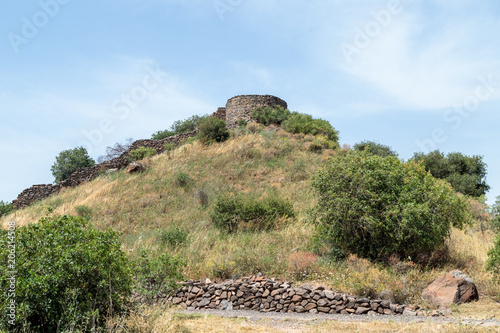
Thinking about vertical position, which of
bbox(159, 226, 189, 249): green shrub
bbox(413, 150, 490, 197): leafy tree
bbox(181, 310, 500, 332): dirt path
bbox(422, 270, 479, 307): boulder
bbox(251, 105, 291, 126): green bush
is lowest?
bbox(181, 310, 500, 332): dirt path

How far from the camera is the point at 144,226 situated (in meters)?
14.6

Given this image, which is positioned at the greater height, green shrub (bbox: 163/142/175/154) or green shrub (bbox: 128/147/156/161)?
green shrub (bbox: 163/142/175/154)

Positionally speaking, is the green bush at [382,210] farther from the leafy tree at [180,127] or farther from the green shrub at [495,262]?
the leafy tree at [180,127]

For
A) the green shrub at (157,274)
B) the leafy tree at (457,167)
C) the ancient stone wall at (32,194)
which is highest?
the leafy tree at (457,167)

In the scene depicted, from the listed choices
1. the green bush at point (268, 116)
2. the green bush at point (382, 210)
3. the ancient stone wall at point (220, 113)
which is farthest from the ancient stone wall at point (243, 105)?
the green bush at point (382, 210)

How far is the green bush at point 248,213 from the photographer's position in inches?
470

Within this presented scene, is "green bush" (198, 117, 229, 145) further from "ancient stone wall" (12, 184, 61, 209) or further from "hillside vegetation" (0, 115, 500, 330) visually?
"ancient stone wall" (12, 184, 61, 209)

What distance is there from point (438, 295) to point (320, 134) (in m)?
18.1

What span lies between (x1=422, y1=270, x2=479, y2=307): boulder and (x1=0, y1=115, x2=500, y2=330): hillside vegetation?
21 cm

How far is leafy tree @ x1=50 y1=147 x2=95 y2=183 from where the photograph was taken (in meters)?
32.3

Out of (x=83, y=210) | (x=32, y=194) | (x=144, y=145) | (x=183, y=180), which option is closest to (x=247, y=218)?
(x=183, y=180)

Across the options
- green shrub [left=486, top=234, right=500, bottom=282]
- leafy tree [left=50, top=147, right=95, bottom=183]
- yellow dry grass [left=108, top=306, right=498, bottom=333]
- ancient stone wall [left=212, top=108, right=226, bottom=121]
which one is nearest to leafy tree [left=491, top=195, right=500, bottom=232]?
green shrub [left=486, top=234, right=500, bottom=282]

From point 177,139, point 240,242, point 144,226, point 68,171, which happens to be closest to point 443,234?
point 240,242

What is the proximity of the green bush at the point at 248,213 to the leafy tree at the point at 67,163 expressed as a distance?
2372cm
